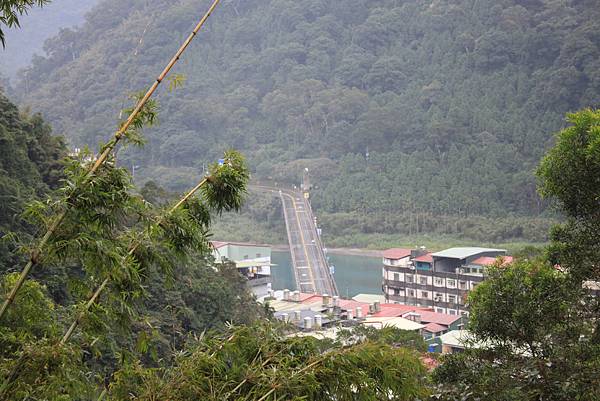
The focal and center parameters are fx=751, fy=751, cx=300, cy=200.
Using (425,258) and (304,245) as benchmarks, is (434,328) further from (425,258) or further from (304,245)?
(304,245)

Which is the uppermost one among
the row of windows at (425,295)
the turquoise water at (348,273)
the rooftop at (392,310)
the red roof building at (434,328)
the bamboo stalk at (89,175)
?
the bamboo stalk at (89,175)

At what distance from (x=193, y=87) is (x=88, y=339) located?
30000 mm

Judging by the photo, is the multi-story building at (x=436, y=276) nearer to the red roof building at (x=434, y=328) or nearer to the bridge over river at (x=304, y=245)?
the red roof building at (x=434, y=328)

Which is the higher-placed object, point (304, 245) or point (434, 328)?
point (304, 245)

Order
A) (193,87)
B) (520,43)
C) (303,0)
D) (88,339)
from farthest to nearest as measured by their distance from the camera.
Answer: (303,0), (193,87), (520,43), (88,339)

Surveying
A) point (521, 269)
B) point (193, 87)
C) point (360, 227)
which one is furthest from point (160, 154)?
point (521, 269)

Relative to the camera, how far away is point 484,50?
87.8 ft

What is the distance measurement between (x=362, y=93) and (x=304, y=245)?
32.2 feet

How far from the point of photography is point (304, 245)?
1886 cm

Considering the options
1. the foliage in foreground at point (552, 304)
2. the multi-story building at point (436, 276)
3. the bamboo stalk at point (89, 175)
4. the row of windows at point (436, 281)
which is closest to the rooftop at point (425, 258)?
the multi-story building at point (436, 276)

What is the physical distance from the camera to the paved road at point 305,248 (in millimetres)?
15445

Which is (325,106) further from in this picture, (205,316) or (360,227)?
(205,316)

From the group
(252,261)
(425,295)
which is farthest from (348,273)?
(252,261)

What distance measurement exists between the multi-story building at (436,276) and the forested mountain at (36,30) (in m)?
34.0
